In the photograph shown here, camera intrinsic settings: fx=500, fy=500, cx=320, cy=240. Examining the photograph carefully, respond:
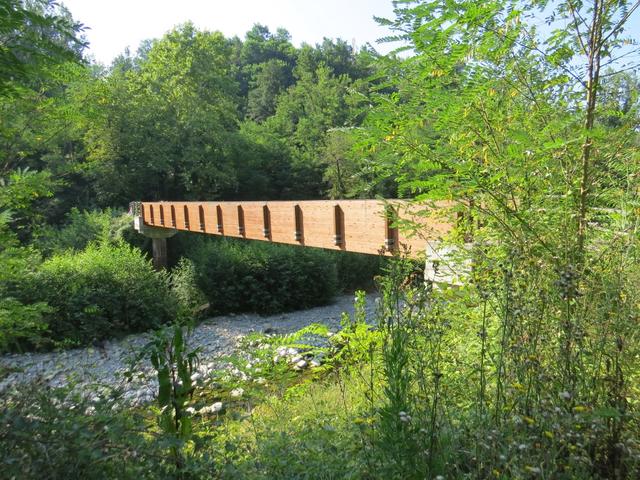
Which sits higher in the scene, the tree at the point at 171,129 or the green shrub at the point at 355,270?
the tree at the point at 171,129

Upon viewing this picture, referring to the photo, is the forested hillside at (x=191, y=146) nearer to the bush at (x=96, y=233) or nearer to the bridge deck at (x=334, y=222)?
the bush at (x=96, y=233)

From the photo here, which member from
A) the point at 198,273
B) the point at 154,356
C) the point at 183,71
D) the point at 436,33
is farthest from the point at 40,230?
the point at 183,71

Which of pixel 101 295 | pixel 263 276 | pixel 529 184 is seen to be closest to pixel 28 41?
pixel 529 184

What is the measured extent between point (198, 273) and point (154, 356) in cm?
1486

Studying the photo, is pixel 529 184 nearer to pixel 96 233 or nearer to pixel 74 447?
pixel 74 447

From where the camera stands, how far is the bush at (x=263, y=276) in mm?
16453

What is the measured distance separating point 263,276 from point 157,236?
443cm

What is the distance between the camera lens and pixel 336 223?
6727 mm

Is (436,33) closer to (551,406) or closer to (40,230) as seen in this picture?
(551,406)

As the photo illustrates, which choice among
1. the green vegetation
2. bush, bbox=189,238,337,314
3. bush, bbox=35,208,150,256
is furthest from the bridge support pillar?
the green vegetation

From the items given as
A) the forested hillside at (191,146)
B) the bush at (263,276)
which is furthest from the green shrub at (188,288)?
the forested hillside at (191,146)

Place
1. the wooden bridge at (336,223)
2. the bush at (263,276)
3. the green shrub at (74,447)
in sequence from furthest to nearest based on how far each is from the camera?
the bush at (263,276) < the wooden bridge at (336,223) < the green shrub at (74,447)

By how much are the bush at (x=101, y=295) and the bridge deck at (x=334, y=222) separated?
3.50 meters

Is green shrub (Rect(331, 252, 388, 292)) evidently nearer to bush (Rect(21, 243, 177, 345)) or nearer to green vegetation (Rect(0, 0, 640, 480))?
bush (Rect(21, 243, 177, 345))
